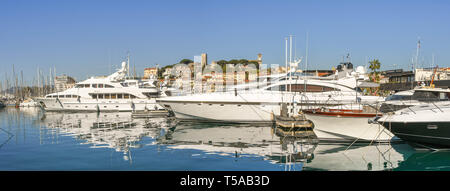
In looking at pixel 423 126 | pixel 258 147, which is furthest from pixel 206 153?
pixel 423 126

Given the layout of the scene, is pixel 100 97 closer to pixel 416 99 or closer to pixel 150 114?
pixel 150 114

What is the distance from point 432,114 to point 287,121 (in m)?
7.93

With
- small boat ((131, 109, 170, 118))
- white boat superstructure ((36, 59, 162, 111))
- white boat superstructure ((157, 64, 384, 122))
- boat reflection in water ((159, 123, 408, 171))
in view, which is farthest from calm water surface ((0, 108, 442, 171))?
white boat superstructure ((36, 59, 162, 111))

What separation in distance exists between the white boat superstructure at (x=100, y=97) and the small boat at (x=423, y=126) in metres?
33.4

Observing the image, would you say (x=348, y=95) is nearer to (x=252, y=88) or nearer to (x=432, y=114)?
(x=252, y=88)

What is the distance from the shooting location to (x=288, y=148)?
49.1ft

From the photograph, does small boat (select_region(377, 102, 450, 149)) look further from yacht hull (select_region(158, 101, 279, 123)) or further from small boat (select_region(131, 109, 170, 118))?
small boat (select_region(131, 109, 170, 118))

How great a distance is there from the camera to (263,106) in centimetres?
2420

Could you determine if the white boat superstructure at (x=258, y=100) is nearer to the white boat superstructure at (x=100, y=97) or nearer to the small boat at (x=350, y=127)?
the small boat at (x=350, y=127)

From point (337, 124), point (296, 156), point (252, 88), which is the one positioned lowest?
point (296, 156)

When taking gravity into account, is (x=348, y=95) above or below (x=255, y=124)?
above
